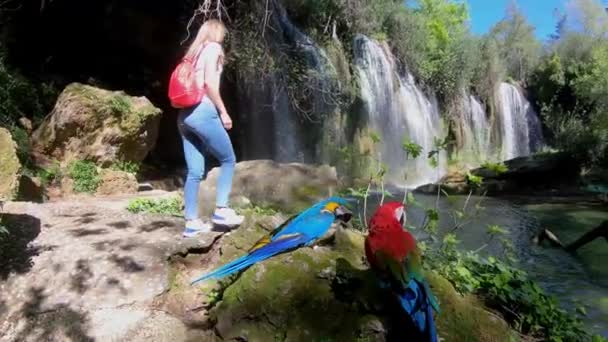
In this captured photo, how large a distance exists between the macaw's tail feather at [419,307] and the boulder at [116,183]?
5453 mm

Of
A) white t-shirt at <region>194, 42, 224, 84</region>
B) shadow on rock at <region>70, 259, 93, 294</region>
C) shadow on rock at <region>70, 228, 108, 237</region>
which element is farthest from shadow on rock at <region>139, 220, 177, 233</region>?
white t-shirt at <region>194, 42, 224, 84</region>

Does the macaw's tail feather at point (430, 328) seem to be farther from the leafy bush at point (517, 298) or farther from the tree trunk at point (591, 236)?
the tree trunk at point (591, 236)

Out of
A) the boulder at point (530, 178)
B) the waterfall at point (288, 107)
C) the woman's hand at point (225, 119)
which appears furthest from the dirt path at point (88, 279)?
the boulder at point (530, 178)

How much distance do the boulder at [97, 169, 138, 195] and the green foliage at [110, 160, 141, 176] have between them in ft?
0.98

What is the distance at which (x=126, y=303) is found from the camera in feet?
9.66

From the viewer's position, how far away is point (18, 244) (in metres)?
3.39

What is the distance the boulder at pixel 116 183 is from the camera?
22.2 feet

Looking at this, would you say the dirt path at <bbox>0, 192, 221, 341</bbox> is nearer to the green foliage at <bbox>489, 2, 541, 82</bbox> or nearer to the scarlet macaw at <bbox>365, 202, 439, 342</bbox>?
the scarlet macaw at <bbox>365, 202, 439, 342</bbox>

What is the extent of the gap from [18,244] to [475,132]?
72.7 feet

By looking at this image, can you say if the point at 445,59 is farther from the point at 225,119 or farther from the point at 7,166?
the point at 7,166

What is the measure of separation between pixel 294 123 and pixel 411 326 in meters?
11.0

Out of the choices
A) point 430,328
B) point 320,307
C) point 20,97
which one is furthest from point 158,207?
point 20,97

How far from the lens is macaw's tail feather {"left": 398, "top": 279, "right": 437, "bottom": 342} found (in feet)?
7.07

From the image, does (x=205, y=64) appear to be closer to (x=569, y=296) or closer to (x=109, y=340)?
(x=109, y=340)
